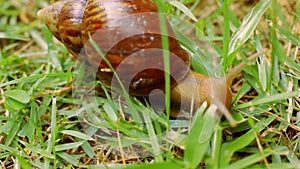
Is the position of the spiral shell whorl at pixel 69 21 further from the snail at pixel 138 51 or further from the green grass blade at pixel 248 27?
the green grass blade at pixel 248 27

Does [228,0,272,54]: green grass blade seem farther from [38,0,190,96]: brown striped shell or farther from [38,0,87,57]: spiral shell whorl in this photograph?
[38,0,87,57]: spiral shell whorl

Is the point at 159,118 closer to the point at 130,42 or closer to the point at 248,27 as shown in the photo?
the point at 130,42

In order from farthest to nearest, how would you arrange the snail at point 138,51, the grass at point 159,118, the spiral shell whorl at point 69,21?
the spiral shell whorl at point 69,21 → the snail at point 138,51 → the grass at point 159,118

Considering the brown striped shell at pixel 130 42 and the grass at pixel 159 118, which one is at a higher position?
the brown striped shell at pixel 130 42

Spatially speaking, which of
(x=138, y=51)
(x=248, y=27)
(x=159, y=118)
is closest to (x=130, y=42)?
(x=138, y=51)

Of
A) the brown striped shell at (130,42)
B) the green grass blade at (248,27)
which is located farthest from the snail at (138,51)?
the green grass blade at (248,27)

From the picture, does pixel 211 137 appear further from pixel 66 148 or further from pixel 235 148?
pixel 66 148

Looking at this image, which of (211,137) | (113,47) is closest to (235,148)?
(211,137)

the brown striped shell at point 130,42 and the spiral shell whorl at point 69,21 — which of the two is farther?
the spiral shell whorl at point 69,21
